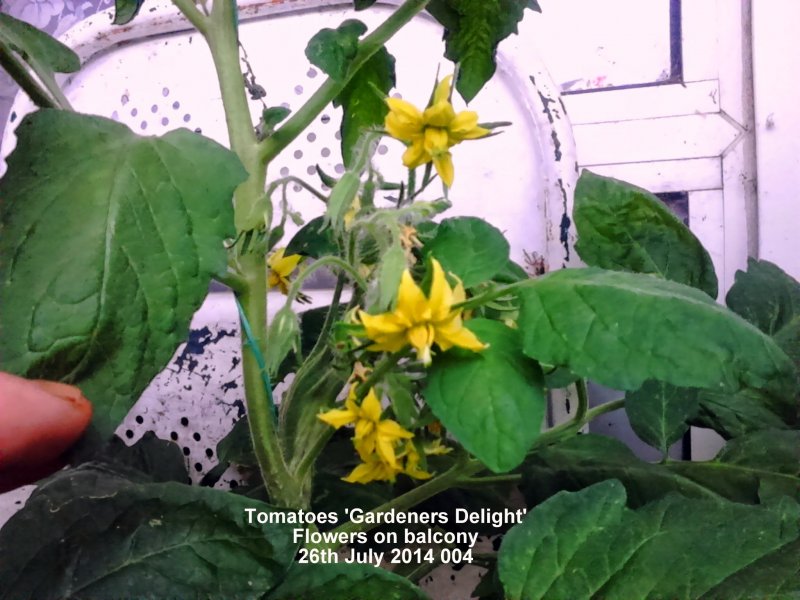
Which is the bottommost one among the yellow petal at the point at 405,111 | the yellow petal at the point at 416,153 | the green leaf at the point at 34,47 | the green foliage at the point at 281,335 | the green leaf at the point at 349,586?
the green leaf at the point at 349,586

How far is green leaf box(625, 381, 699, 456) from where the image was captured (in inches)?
20.6

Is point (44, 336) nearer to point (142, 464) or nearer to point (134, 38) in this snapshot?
point (142, 464)

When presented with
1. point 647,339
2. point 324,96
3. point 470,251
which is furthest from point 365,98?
point 647,339

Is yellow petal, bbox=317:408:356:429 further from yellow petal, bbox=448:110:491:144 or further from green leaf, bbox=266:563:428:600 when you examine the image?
yellow petal, bbox=448:110:491:144

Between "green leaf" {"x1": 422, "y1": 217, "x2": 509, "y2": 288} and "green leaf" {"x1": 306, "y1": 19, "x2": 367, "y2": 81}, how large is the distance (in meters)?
0.12

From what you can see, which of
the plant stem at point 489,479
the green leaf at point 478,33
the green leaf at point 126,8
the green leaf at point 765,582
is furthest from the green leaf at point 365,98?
the green leaf at point 765,582

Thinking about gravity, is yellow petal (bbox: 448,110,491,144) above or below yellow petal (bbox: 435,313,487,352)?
above

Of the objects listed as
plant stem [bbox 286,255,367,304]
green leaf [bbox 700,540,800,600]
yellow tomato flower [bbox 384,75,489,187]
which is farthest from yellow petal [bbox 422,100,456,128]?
green leaf [bbox 700,540,800,600]

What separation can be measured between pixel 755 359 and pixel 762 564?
13 cm

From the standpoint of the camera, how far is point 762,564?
37 centimetres

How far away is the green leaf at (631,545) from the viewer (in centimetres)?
37

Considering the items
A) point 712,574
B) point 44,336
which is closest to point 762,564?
point 712,574

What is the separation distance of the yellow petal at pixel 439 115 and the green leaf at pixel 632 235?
7.5 inches

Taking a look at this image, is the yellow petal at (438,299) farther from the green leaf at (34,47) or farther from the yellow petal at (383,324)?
the green leaf at (34,47)
